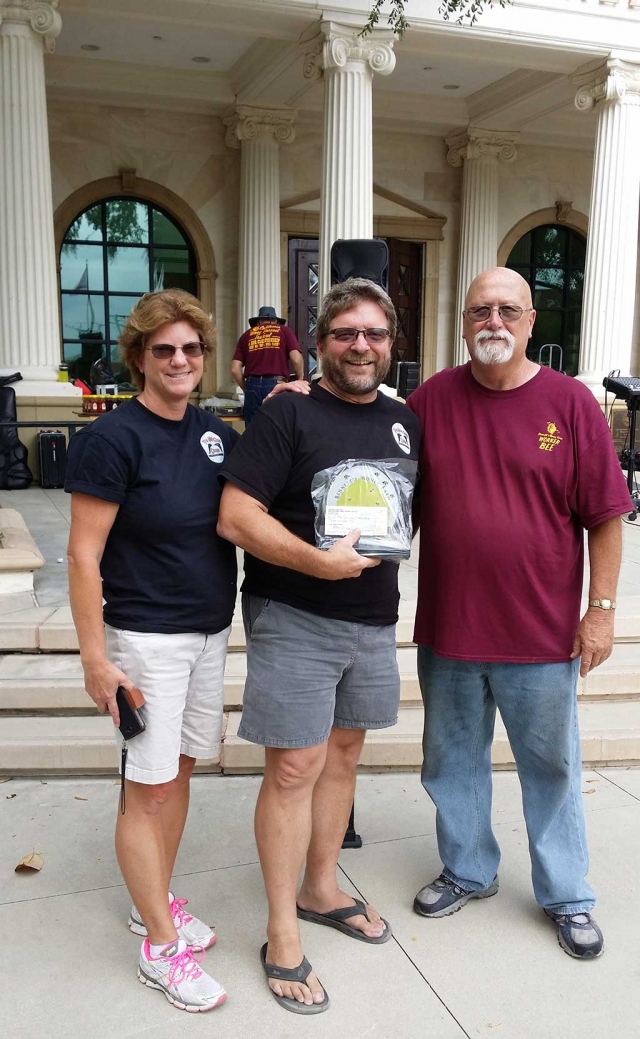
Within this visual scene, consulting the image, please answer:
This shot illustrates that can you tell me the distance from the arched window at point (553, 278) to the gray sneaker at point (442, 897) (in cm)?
1513

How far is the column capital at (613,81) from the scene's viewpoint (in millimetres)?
11789

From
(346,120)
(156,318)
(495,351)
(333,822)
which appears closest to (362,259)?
(495,351)

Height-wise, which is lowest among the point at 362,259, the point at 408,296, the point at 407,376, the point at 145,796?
the point at 145,796

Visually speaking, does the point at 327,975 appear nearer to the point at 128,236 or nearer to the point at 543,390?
the point at 543,390

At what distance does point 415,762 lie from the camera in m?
3.88

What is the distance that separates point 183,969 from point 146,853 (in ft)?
1.09

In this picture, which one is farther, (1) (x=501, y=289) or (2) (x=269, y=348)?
(2) (x=269, y=348)

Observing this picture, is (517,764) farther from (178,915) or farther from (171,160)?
(171,160)

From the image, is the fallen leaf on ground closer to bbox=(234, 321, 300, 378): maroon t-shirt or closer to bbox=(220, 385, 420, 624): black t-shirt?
bbox=(220, 385, 420, 624): black t-shirt

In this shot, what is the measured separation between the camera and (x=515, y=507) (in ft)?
8.59

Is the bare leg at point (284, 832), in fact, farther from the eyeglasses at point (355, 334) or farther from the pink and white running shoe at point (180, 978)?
the eyeglasses at point (355, 334)

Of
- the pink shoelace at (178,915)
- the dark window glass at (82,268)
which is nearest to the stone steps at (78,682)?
the pink shoelace at (178,915)

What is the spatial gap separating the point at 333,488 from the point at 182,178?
529 inches

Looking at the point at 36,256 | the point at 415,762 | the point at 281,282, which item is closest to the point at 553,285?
the point at 281,282
